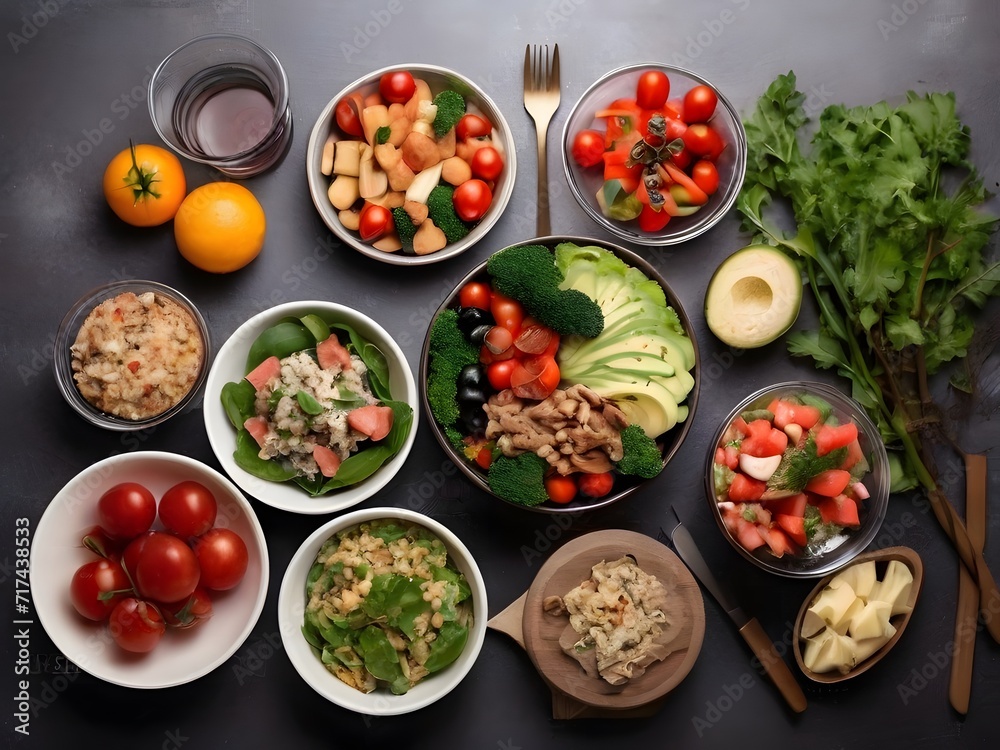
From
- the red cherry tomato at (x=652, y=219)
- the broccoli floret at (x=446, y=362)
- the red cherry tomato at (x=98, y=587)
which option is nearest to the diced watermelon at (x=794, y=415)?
the red cherry tomato at (x=652, y=219)

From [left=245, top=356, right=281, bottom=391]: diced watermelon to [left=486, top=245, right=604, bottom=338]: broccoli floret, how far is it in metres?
0.77

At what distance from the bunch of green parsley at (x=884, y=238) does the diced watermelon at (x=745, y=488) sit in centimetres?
54

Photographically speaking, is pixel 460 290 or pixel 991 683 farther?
pixel 991 683

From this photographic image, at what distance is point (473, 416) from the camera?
2.58 m

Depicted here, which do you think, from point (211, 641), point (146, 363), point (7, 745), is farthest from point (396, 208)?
point (7, 745)

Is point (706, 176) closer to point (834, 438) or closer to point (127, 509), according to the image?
point (834, 438)

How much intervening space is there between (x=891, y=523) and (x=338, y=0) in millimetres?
2870

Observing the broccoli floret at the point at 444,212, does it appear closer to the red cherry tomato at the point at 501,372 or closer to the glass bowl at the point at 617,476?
the glass bowl at the point at 617,476

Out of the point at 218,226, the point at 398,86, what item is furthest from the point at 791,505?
the point at 218,226

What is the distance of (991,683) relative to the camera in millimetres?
2895

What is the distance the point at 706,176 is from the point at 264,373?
1710mm

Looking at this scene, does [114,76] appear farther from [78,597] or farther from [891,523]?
[891,523]

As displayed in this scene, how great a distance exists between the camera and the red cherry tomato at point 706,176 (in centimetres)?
281

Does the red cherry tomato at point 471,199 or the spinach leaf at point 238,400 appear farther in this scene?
the red cherry tomato at point 471,199
